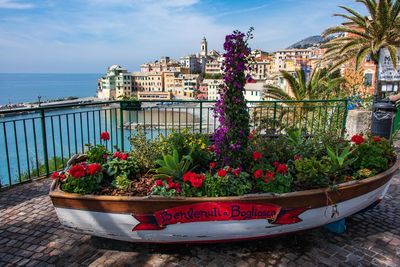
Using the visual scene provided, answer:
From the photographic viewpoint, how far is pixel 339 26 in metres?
13.1

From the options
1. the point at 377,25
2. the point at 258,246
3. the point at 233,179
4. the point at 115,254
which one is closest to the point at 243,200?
the point at 233,179

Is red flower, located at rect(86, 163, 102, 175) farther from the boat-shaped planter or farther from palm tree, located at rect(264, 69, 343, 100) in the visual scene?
palm tree, located at rect(264, 69, 343, 100)

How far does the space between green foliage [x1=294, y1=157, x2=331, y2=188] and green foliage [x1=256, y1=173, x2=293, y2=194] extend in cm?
25

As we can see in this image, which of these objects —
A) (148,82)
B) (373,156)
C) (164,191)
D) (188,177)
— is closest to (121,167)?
(164,191)

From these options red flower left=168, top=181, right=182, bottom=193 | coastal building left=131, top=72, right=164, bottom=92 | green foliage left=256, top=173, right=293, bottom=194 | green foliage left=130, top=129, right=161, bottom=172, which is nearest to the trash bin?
green foliage left=256, top=173, right=293, bottom=194

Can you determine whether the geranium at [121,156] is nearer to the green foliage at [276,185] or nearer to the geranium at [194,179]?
the geranium at [194,179]

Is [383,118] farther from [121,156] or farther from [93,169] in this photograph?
[93,169]

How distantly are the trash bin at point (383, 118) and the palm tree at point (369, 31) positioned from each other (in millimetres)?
6597

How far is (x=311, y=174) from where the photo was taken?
2801 millimetres

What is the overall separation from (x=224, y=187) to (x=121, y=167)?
1195 mm

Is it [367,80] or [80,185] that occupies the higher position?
[367,80]

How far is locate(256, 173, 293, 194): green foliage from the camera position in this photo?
2.64 m

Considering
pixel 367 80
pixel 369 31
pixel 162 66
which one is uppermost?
pixel 162 66

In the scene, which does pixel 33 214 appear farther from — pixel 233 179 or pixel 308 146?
pixel 308 146
